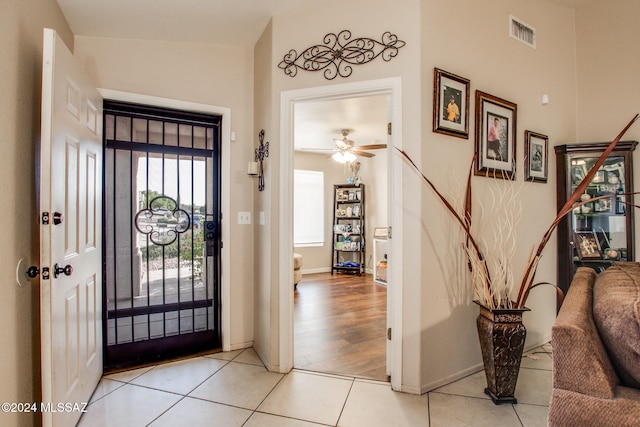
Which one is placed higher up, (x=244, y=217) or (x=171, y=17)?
(x=171, y=17)

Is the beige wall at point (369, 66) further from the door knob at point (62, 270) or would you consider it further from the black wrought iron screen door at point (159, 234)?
the door knob at point (62, 270)

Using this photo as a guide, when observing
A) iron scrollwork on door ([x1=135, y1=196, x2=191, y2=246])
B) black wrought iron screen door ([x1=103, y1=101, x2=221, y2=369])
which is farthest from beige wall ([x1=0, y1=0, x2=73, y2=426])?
iron scrollwork on door ([x1=135, y1=196, x2=191, y2=246])

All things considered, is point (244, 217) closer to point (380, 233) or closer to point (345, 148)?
point (345, 148)

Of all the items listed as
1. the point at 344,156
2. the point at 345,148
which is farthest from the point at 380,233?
the point at 345,148

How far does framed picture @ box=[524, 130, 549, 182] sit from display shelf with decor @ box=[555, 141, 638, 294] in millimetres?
191

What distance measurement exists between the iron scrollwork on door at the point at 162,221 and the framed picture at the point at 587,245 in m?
3.57

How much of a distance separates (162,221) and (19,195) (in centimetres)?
114

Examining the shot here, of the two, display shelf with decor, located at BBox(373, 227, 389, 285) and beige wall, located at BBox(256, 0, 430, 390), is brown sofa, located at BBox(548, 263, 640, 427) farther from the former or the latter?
display shelf with decor, located at BBox(373, 227, 389, 285)

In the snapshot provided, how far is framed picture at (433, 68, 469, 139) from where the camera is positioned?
2.13 meters

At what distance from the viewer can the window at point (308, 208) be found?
21.0ft

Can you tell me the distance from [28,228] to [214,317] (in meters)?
1.61

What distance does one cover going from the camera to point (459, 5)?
2254mm

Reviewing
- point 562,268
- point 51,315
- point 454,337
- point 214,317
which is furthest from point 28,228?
point 562,268

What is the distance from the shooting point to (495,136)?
8.11ft
